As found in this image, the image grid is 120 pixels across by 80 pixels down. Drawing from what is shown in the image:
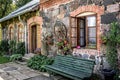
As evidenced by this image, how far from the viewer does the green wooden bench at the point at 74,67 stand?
5.36 m

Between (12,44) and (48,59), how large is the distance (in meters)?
6.10

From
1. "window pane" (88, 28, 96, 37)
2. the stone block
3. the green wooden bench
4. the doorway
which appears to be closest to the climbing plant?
the stone block

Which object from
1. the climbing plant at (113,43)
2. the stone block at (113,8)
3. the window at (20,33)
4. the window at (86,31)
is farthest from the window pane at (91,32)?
the window at (20,33)

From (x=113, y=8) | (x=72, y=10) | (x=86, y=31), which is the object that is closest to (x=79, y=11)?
(x=72, y=10)

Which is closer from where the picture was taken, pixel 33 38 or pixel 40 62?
pixel 40 62

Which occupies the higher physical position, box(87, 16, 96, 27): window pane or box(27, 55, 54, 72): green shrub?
box(87, 16, 96, 27): window pane

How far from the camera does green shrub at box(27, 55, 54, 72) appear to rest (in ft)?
25.6

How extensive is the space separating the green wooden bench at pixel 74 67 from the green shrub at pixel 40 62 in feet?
3.41

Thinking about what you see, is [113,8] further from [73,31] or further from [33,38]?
[33,38]

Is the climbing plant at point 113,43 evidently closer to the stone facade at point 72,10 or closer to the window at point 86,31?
the stone facade at point 72,10

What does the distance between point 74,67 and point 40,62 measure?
261 cm

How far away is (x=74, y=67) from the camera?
19.8ft

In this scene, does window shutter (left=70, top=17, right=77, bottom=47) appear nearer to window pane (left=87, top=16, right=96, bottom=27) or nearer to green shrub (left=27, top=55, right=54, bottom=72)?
window pane (left=87, top=16, right=96, bottom=27)

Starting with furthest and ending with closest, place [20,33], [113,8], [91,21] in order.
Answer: [20,33]
[91,21]
[113,8]
